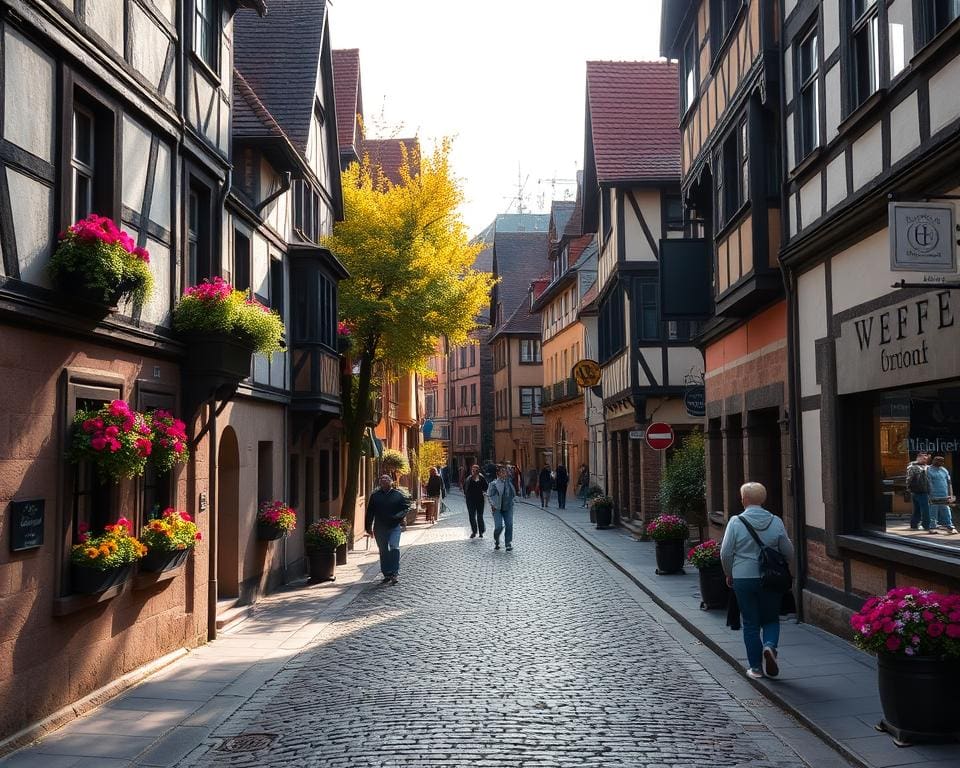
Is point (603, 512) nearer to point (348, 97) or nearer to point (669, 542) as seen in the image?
point (669, 542)

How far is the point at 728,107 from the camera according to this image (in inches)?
639

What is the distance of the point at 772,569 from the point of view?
9.62 metres

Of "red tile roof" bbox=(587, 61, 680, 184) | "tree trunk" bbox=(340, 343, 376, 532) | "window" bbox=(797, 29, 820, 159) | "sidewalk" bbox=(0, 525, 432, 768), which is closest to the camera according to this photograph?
"sidewalk" bbox=(0, 525, 432, 768)

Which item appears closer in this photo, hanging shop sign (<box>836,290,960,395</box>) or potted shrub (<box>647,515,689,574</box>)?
hanging shop sign (<box>836,290,960,395</box>)

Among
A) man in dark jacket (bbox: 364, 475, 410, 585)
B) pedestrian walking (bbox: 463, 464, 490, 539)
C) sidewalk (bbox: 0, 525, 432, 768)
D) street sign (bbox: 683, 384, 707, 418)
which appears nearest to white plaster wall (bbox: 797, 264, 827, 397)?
sidewalk (bbox: 0, 525, 432, 768)

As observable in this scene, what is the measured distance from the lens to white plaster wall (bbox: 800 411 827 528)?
41.9 ft

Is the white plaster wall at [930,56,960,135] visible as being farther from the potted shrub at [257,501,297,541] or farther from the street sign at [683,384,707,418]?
the street sign at [683,384,707,418]

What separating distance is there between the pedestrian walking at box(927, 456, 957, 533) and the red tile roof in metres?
19.3

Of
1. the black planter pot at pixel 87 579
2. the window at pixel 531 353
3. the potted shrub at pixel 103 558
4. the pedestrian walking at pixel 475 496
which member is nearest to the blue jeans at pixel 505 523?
the pedestrian walking at pixel 475 496

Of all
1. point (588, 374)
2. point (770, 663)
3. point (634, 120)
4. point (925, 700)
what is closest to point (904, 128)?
point (770, 663)

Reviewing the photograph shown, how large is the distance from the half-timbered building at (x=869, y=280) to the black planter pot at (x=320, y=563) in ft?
27.5

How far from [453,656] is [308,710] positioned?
245cm

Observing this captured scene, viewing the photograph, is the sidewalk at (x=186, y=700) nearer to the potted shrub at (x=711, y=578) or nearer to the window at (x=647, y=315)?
the potted shrub at (x=711, y=578)

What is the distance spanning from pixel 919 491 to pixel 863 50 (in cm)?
444
